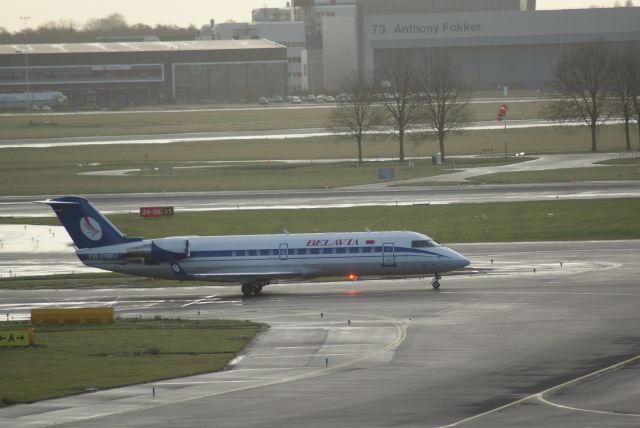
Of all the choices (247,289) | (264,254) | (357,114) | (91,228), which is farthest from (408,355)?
(357,114)

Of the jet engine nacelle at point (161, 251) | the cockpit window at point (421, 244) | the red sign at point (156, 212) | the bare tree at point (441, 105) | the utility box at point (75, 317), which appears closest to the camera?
the utility box at point (75, 317)

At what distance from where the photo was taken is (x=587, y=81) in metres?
136

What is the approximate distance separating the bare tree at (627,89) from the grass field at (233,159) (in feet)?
13.0

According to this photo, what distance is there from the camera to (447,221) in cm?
7862

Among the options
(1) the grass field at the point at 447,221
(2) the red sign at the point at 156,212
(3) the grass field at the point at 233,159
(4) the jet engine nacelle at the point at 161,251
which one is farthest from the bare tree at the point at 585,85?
(4) the jet engine nacelle at the point at 161,251

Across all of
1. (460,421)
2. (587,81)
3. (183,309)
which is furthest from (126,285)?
(587,81)

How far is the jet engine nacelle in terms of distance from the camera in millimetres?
57438

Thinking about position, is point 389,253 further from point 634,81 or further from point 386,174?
point 634,81

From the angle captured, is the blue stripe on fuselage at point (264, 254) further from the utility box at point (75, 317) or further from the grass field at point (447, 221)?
the grass field at point (447, 221)

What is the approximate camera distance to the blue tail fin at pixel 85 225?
5847cm

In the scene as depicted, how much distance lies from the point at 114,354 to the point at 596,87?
101 m

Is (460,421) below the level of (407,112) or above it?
below

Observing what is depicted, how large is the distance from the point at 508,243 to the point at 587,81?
231ft

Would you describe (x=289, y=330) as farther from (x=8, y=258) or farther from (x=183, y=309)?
(x=8, y=258)
